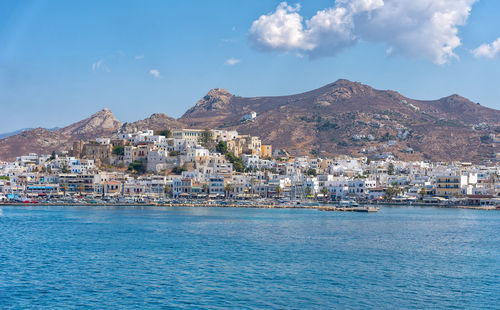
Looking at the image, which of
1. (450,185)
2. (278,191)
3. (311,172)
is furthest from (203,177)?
(450,185)

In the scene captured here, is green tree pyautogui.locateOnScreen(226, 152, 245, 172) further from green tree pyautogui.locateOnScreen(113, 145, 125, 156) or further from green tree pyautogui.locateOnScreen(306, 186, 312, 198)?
green tree pyautogui.locateOnScreen(113, 145, 125, 156)

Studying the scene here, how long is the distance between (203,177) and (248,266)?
6390 centimetres

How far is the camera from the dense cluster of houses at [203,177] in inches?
3533

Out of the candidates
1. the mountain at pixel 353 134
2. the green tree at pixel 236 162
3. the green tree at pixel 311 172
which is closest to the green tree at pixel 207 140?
the green tree at pixel 236 162

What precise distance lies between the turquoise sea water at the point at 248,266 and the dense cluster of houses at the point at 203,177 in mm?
39077

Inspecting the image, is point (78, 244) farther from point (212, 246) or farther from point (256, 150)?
point (256, 150)

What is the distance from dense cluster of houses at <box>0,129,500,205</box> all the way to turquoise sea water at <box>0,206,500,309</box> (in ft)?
128

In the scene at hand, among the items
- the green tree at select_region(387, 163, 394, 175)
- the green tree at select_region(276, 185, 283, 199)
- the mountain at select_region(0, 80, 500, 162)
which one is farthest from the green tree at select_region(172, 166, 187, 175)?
the mountain at select_region(0, 80, 500, 162)

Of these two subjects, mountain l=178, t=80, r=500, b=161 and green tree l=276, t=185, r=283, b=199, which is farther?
mountain l=178, t=80, r=500, b=161

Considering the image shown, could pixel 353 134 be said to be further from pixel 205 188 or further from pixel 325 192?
pixel 205 188

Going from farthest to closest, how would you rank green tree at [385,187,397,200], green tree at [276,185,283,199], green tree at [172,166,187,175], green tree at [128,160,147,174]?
green tree at [128,160,147,174]
green tree at [172,166,187,175]
green tree at [276,185,283,199]
green tree at [385,187,397,200]

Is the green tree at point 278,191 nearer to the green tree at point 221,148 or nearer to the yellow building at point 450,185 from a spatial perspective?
the green tree at point 221,148

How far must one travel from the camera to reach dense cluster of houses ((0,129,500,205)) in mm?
89750

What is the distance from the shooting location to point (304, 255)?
3384 cm
